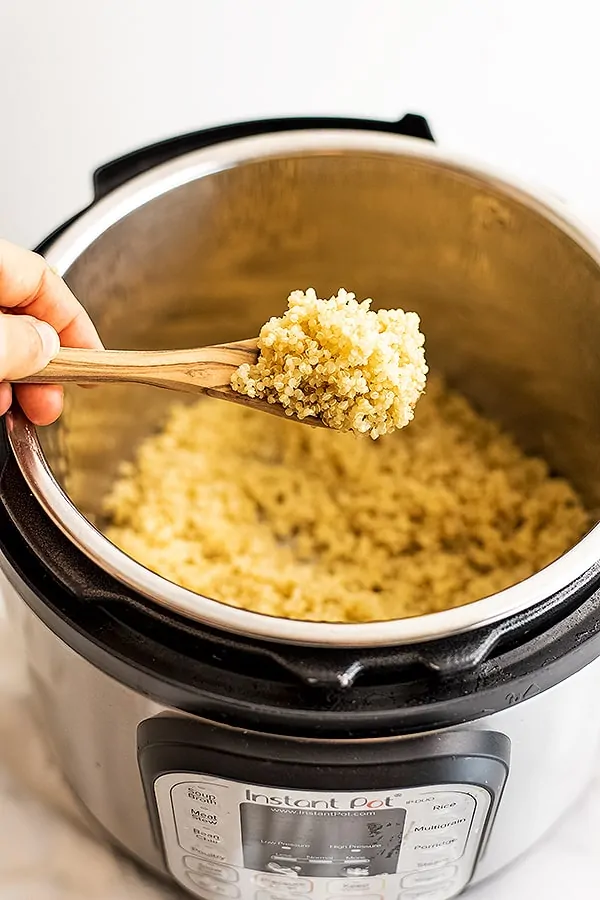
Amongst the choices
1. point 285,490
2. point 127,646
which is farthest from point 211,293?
point 127,646

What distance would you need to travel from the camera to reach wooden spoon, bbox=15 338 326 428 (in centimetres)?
74

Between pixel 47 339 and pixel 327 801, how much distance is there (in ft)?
1.21

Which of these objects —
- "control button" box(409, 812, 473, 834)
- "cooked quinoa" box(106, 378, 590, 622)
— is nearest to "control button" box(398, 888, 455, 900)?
"control button" box(409, 812, 473, 834)

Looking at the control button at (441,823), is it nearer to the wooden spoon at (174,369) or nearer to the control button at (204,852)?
the control button at (204,852)

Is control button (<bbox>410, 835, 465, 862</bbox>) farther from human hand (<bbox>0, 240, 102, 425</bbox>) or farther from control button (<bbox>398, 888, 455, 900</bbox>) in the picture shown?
human hand (<bbox>0, 240, 102, 425</bbox>)

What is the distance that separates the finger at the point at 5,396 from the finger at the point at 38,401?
0.01 m

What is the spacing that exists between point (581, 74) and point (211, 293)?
1.86 ft

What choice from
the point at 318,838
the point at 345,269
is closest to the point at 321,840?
the point at 318,838

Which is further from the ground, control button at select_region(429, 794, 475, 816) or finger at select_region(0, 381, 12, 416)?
finger at select_region(0, 381, 12, 416)

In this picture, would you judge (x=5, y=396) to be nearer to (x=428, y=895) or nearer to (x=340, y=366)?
(x=340, y=366)

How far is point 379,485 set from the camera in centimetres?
112

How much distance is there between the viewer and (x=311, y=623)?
622mm

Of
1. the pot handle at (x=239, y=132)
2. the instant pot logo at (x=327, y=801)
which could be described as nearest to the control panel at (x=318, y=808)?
the instant pot logo at (x=327, y=801)

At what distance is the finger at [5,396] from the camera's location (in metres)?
0.75
